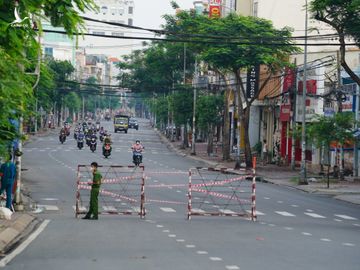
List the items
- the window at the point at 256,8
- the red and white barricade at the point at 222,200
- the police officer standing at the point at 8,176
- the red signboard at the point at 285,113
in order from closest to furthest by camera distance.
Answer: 1. the police officer standing at the point at 8,176
2. the red and white barricade at the point at 222,200
3. the red signboard at the point at 285,113
4. the window at the point at 256,8

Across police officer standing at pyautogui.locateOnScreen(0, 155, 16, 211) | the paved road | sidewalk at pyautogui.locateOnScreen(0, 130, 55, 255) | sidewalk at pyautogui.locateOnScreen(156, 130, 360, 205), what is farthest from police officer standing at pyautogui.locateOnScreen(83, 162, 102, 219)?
sidewalk at pyautogui.locateOnScreen(156, 130, 360, 205)

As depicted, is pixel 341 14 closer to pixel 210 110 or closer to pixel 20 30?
pixel 20 30

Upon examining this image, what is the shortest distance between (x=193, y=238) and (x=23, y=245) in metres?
4.19

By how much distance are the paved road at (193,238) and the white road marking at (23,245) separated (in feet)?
0.50

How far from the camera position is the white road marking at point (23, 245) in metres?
17.8

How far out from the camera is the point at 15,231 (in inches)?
909

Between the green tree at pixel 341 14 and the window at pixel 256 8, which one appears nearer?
the green tree at pixel 341 14

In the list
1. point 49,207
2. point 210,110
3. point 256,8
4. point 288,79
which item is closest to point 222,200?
point 49,207

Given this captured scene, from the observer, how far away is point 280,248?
20.8 metres

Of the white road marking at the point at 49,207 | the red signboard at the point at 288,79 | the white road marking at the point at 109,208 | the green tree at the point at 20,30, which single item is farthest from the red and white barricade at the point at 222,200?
the red signboard at the point at 288,79

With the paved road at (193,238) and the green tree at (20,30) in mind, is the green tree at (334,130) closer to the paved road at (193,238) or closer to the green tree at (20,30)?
the paved road at (193,238)

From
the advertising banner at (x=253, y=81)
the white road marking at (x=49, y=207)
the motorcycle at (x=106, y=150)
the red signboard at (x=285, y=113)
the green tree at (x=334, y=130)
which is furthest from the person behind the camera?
the red signboard at (x=285, y=113)

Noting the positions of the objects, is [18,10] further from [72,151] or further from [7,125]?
[72,151]

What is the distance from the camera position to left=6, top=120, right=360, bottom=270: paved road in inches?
713
